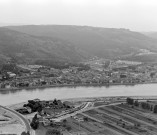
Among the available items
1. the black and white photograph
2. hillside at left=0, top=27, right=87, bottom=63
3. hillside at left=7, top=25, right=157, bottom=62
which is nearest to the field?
the black and white photograph

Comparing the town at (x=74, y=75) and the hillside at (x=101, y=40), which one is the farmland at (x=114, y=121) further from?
the hillside at (x=101, y=40)

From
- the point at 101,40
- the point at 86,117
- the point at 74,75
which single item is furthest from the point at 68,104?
the point at 101,40

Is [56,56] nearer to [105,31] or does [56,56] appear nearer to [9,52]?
[9,52]

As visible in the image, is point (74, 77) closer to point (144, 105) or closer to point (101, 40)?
point (144, 105)

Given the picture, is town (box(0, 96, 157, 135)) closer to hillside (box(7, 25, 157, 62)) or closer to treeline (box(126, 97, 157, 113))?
treeline (box(126, 97, 157, 113))

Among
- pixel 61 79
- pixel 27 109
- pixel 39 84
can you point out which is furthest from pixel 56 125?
pixel 61 79

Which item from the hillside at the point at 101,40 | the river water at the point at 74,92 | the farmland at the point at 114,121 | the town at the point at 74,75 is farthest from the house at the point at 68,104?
the hillside at the point at 101,40

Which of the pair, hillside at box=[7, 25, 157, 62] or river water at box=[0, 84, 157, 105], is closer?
river water at box=[0, 84, 157, 105]
